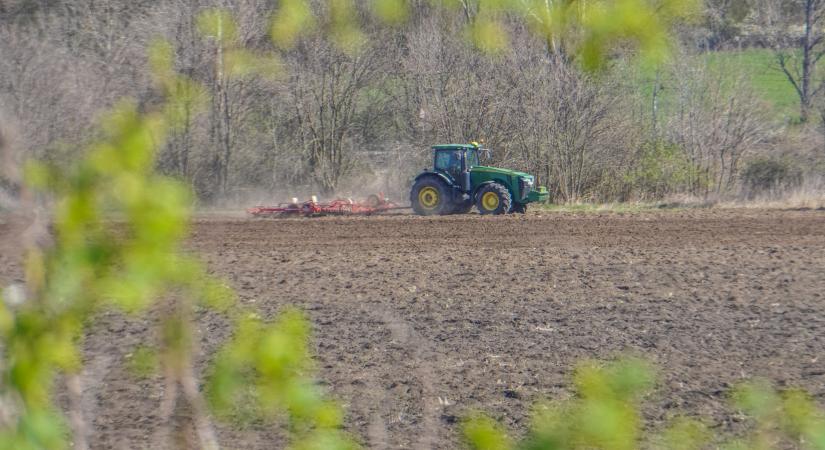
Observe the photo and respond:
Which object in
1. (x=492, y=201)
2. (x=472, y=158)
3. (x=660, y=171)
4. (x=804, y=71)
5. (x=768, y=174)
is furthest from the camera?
(x=804, y=71)

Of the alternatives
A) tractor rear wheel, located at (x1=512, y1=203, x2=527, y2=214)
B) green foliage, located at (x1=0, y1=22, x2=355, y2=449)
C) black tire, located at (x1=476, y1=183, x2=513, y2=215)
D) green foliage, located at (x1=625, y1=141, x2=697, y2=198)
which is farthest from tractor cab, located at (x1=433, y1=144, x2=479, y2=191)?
green foliage, located at (x1=0, y1=22, x2=355, y2=449)

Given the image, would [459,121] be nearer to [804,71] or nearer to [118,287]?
[804,71]

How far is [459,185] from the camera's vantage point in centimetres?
1964

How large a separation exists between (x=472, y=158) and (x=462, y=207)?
1125 mm

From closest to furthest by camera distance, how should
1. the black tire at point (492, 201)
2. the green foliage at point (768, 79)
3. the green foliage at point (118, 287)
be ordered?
the green foliage at point (118, 287) < the black tire at point (492, 201) < the green foliage at point (768, 79)

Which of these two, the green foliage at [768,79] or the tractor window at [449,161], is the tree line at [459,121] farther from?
the tractor window at [449,161]

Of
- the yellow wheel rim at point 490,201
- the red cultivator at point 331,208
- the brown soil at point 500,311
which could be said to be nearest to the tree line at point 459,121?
the red cultivator at point 331,208

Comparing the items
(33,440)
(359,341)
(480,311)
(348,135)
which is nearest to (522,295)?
(480,311)

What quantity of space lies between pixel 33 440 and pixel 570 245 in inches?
524

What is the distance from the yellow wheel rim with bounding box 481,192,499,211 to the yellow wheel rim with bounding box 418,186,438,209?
100 centimetres

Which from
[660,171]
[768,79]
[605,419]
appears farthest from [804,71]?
[605,419]

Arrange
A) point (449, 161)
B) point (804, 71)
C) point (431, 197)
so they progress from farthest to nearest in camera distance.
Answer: point (804, 71), point (449, 161), point (431, 197)

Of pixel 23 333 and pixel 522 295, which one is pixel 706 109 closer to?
pixel 522 295

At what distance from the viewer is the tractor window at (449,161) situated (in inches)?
774
